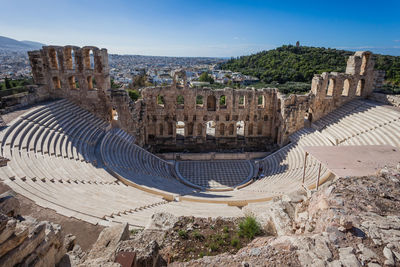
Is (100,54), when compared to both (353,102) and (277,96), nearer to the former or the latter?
(277,96)

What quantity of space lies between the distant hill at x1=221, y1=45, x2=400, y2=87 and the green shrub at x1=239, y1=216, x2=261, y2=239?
51.1 meters

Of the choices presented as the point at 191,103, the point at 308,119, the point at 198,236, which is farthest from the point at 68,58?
the point at 308,119

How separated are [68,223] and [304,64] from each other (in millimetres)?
68320

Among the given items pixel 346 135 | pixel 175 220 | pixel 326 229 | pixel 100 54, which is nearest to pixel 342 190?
pixel 326 229

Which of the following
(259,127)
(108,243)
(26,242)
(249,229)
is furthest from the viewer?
(259,127)

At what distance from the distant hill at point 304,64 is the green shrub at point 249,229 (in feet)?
168

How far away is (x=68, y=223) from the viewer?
785 centimetres

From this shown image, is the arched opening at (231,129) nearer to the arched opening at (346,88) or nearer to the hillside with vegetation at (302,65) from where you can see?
the arched opening at (346,88)

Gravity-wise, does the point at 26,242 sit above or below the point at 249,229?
above

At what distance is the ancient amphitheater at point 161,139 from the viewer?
36.2ft

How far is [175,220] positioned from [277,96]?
19074 millimetres

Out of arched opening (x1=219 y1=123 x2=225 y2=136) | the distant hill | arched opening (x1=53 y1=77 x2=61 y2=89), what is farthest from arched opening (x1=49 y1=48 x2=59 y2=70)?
the distant hill

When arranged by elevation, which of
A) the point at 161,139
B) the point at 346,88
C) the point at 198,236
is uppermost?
the point at 346,88

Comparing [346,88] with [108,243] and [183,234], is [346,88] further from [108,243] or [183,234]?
[108,243]
